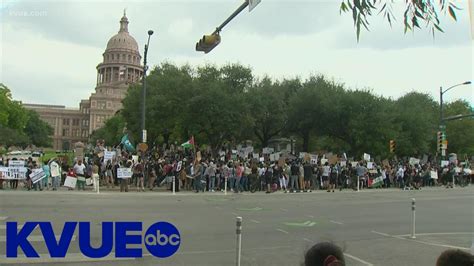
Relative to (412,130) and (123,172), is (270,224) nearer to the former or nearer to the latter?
(123,172)

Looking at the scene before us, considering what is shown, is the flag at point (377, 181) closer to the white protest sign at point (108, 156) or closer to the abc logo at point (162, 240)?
the white protest sign at point (108, 156)

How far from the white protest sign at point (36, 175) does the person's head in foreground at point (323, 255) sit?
2238 cm

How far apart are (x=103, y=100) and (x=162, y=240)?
14840 centimetres

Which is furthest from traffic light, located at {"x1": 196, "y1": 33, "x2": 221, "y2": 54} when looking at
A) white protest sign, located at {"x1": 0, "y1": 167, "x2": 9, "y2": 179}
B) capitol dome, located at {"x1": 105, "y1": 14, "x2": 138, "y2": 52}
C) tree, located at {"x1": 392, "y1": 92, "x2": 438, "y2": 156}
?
capitol dome, located at {"x1": 105, "y1": 14, "x2": 138, "y2": 52}

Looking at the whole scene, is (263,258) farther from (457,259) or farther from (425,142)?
(425,142)

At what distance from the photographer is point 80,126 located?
168625 millimetres

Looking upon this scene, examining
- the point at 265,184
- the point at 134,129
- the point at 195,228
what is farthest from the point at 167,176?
the point at 134,129

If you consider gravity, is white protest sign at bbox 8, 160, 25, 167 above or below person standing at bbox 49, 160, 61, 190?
above

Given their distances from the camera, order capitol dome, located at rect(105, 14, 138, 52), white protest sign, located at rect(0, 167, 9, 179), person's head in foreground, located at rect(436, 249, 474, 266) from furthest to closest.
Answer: capitol dome, located at rect(105, 14, 138, 52) → white protest sign, located at rect(0, 167, 9, 179) → person's head in foreground, located at rect(436, 249, 474, 266)

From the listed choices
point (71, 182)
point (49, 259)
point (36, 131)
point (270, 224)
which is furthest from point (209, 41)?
point (36, 131)

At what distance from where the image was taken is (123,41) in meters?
136

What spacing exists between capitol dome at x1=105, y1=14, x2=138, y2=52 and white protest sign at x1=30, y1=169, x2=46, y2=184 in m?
113

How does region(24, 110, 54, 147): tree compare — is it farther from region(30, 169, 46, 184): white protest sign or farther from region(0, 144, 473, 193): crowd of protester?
region(30, 169, 46, 184): white protest sign

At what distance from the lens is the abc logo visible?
936 centimetres
